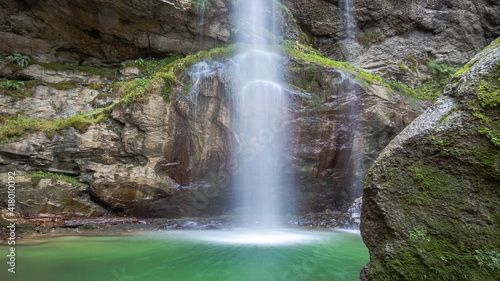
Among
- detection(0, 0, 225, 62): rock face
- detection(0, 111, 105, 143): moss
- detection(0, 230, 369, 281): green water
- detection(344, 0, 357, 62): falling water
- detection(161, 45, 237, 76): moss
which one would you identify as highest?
detection(344, 0, 357, 62): falling water

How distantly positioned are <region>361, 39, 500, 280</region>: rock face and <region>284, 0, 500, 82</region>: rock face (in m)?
12.9

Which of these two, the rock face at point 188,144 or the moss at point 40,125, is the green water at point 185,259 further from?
the moss at point 40,125

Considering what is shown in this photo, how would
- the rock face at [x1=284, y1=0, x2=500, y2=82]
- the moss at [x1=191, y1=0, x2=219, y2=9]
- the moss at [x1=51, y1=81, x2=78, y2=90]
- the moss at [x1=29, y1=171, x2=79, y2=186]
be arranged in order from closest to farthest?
the moss at [x1=29, y1=171, x2=79, y2=186] < the moss at [x1=51, y1=81, x2=78, y2=90] < the moss at [x1=191, y1=0, x2=219, y2=9] < the rock face at [x1=284, y1=0, x2=500, y2=82]

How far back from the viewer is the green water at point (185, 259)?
3.54 metres

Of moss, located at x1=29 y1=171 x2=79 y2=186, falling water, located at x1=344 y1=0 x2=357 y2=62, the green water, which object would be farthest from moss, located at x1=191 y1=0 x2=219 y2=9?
the green water

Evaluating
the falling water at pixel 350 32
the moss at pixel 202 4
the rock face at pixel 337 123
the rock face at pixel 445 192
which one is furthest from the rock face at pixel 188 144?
the rock face at pixel 445 192

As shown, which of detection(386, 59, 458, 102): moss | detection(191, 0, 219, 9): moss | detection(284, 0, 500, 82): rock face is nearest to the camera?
detection(191, 0, 219, 9): moss

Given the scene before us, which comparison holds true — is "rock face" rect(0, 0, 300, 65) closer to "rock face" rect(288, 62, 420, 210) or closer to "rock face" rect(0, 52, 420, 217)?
"rock face" rect(0, 52, 420, 217)

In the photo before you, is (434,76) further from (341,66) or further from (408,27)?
(341,66)

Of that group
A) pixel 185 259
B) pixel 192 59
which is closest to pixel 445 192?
pixel 185 259

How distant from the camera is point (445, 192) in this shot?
2174 mm

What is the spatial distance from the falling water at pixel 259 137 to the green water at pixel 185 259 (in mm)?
3592

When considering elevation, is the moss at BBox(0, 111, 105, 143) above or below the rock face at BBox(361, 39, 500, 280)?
above

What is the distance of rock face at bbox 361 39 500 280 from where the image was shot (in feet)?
6.56
